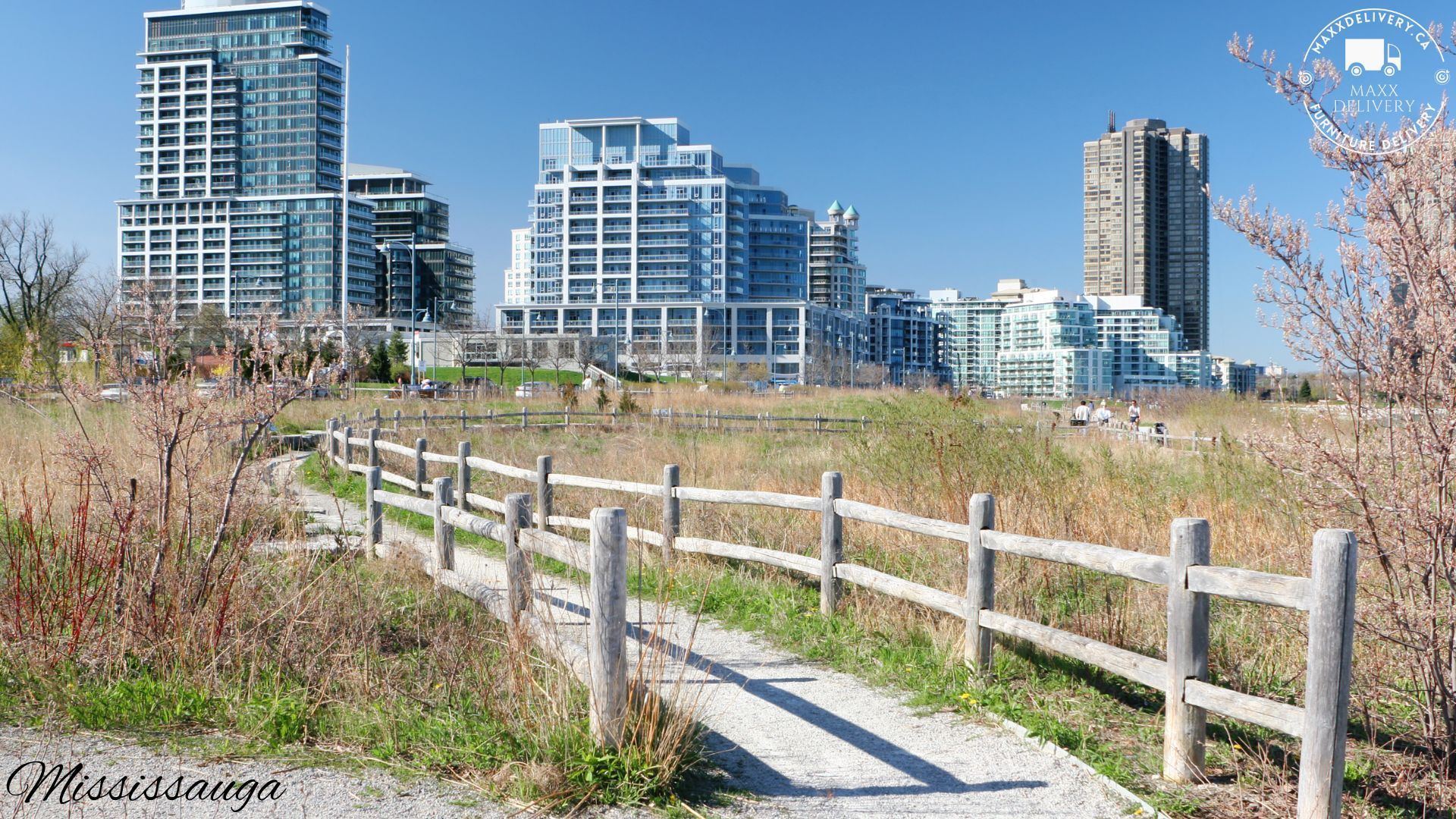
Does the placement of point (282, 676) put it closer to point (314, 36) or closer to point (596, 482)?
point (596, 482)

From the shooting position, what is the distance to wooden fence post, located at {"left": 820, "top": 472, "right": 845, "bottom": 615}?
Result: 803cm

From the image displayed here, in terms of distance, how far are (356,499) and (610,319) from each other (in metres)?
112

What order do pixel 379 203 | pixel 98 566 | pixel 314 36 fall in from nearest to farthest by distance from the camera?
pixel 98 566 → pixel 314 36 → pixel 379 203

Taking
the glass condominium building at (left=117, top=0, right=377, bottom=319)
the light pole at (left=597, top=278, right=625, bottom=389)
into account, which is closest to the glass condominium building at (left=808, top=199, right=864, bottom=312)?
the light pole at (left=597, top=278, right=625, bottom=389)

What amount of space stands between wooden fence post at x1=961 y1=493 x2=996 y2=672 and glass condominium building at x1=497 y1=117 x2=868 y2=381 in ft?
363

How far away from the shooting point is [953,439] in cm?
1095

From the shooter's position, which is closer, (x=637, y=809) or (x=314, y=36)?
(x=637, y=809)

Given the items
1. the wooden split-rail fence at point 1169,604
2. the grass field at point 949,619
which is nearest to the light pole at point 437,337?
the grass field at point 949,619

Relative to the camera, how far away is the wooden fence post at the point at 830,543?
8031 mm

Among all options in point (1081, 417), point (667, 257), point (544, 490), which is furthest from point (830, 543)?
point (667, 257)

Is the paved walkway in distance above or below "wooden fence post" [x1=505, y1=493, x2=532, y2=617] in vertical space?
below

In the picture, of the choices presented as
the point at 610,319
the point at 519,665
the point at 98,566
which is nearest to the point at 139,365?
the point at 98,566

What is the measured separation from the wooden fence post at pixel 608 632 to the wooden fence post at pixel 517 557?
0.88m

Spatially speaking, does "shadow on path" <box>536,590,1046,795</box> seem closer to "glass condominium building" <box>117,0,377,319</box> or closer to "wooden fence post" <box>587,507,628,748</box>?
"wooden fence post" <box>587,507,628,748</box>
